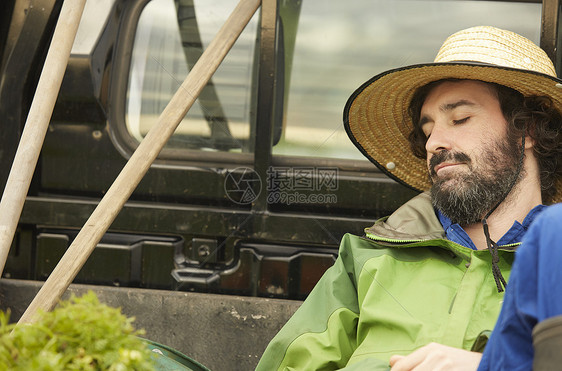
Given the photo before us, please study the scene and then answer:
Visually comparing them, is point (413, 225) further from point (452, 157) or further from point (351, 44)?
point (351, 44)

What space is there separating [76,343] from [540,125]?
158cm

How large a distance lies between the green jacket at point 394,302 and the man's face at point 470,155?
10 centimetres

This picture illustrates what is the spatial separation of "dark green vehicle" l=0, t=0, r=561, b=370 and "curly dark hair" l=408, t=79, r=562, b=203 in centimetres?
47

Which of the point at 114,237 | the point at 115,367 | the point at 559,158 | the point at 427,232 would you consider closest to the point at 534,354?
the point at 115,367

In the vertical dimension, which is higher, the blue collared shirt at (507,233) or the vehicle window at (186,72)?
the vehicle window at (186,72)

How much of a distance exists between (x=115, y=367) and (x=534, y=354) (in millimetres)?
581

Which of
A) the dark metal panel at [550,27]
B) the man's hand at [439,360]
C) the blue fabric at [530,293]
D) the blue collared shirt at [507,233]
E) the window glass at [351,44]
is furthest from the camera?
the window glass at [351,44]

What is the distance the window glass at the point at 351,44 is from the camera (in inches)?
94.5

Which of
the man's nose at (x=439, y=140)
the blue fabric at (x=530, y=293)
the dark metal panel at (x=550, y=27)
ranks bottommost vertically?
the man's nose at (x=439, y=140)

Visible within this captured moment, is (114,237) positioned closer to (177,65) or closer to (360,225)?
(177,65)

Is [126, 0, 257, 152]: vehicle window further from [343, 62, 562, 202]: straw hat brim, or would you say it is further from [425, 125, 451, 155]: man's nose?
[425, 125, 451, 155]: man's nose

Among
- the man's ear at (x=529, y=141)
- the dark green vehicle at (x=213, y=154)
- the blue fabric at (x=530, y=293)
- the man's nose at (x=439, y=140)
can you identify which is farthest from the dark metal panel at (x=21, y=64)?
the blue fabric at (x=530, y=293)

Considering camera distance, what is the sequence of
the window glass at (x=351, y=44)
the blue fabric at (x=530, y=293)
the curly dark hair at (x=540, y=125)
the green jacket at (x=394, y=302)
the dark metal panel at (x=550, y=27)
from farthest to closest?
the window glass at (x=351, y=44)
the dark metal panel at (x=550, y=27)
the curly dark hair at (x=540, y=125)
the green jacket at (x=394, y=302)
the blue fabric at (x=530, y=293)

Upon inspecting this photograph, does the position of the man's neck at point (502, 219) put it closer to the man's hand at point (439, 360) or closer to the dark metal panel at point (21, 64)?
the man's hand at point (439, 360)
